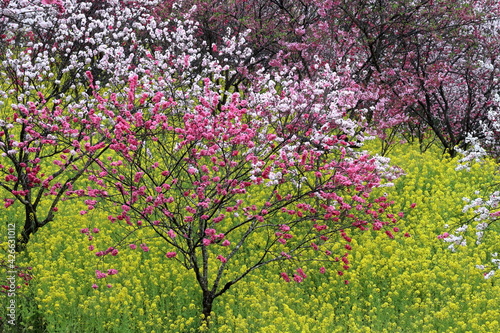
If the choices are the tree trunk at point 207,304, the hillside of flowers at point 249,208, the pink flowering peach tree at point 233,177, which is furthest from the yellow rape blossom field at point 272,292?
the pink flowering peach tree at point 233,177

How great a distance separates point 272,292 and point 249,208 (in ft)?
5.16

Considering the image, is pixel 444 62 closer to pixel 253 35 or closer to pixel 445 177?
pixel 445 177

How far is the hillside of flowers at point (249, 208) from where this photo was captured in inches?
307

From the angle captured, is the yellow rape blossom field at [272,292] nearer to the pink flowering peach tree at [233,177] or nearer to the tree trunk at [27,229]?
the tree trunk at [27,229]

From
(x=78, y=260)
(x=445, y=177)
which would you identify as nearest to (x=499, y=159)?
(x=445, y=177)

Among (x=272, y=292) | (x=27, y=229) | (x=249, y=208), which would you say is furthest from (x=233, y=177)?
(x=27, y=229)

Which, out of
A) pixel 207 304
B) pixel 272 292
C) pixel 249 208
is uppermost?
pixel 249 208

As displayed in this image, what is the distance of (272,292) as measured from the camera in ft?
28.9

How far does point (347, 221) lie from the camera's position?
1095 cm

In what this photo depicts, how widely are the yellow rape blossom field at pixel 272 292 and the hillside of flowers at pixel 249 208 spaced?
0.12ft

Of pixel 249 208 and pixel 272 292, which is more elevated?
pixel 249 208

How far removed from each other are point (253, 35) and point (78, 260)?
8.48 metres

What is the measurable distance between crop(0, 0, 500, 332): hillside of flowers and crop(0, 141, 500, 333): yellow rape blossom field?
37mm

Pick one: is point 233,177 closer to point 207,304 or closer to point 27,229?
point 207,304
